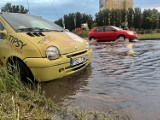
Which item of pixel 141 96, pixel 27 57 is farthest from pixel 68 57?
pixel 141 96

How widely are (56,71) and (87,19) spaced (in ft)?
240

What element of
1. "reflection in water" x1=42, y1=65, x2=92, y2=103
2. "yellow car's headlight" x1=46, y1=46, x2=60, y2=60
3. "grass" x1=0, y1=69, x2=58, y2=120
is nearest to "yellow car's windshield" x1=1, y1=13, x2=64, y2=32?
"yellow car's headlight" x1=46, y1=46, x2=60, y2=60

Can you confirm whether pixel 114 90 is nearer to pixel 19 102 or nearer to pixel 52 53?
pixel 52 53

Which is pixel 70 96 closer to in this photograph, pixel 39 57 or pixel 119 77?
pixel 39 57

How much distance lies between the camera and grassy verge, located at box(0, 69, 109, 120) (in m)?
3.91

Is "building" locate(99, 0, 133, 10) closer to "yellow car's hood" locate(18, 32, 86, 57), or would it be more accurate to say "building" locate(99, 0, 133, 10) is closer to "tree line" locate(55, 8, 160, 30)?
"tree line" locate(55, 8, 160, 30)

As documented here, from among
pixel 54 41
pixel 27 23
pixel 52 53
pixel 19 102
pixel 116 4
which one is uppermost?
pixel 116 4

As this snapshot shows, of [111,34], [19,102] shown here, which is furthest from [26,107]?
[111,34]

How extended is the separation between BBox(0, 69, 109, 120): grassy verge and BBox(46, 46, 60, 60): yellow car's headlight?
103 cm

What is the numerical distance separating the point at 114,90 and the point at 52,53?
1.36 meters

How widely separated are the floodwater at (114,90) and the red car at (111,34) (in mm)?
14306

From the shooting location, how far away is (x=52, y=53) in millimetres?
6035

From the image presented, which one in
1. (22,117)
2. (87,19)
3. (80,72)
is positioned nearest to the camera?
(22,117)

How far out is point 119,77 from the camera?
651 centimetres
